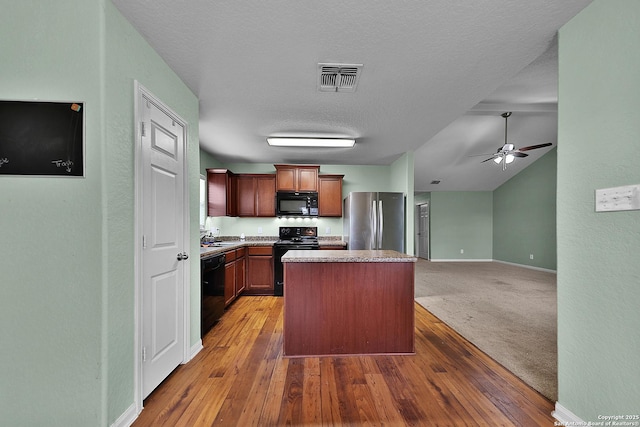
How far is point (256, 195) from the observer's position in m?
4.96

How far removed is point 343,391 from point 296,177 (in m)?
3.63

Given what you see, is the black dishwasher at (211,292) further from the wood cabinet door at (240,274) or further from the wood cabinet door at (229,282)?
the wood cabinet door at (240,274)

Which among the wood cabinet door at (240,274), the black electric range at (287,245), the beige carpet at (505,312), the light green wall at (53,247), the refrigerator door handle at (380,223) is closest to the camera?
the light green wall at (53,247)

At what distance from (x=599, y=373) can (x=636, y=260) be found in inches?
25.3

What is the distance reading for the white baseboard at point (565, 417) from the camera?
1495 mm

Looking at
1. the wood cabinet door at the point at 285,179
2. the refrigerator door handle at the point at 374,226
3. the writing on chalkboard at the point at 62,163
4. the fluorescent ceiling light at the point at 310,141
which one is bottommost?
the refrigerator door handle at the point at 374,226

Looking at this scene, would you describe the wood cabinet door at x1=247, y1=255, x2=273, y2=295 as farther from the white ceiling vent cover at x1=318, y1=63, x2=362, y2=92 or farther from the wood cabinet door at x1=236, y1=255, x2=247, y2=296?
the white ceiling vent cover at x1=318, y1=63, x2=362, y2=92

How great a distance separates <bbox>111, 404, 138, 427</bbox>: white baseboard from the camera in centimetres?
147

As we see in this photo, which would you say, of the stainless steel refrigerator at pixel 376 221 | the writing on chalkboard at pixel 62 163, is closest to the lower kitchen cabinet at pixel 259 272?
the stainless steel refrigerator at pixel 376 221

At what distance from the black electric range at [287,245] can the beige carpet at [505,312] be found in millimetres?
2080

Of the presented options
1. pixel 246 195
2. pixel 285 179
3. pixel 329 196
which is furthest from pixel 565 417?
pixel 246 195

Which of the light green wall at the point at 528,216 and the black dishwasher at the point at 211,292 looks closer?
the black dishwasher at the point at 211,292

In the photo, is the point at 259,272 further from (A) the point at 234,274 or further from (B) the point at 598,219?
(B) the point at 598,219

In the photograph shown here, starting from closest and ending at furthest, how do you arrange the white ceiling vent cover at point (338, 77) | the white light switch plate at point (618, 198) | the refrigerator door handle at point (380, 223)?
the white light switch plate at point (618, 198)
the white ceiling vent cover at point (338, 77)
the refrigerator door handle at point (380, 223)
